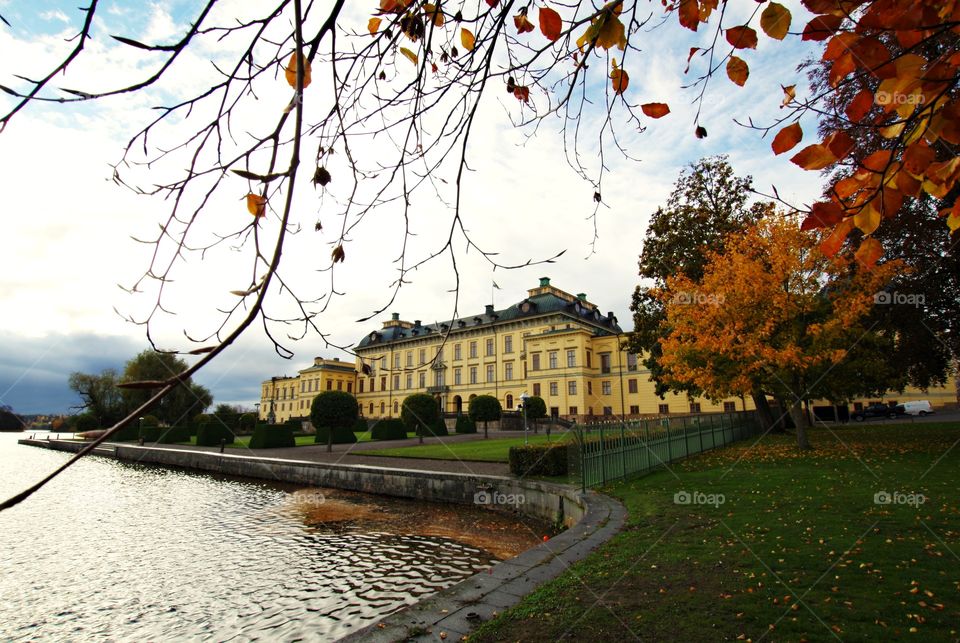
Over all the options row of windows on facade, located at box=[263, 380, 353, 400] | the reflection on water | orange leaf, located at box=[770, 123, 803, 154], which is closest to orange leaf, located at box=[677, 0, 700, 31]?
orange leaf, located at box=[770, 123, 803, 154]

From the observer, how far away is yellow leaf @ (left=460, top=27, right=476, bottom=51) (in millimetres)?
2893

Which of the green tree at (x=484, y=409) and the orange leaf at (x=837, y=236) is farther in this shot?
the green tree at (x=484, y=409)

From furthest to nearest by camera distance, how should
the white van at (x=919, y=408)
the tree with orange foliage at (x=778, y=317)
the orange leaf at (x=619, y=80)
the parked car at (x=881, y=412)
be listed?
the parked car at (x=881, y=412) < the white van at (x=919, y=408) < the tree with orange foliage at (x=778, y=317) < the orange leaf at (x=619, y=80)

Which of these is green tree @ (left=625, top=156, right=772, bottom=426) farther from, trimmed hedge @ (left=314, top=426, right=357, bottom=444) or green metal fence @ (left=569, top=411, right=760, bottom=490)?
trimmed hedge @ (left=314, top=426, right=357, bottom=444)

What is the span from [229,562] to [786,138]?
9217 millimetres

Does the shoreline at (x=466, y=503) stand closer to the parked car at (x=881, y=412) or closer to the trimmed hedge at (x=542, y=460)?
the trimmed hedge at (x=542, y=460)

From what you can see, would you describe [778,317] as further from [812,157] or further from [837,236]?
[812,157]

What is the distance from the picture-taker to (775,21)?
2348 millimetres

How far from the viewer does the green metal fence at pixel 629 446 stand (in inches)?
416

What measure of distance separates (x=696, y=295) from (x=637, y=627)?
15519mm

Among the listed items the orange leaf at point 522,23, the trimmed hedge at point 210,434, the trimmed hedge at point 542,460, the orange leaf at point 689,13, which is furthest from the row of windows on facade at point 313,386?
the orange leaf at point 689,13

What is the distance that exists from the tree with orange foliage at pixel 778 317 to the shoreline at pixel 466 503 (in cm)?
848

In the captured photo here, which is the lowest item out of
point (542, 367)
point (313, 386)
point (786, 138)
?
A: point (786, 138)

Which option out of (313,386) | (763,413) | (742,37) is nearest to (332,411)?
(763,413)
